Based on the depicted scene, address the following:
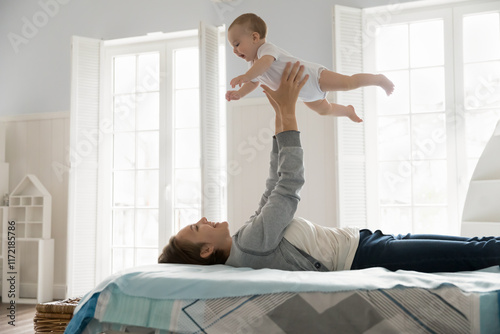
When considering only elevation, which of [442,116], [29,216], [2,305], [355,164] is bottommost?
[2,305]

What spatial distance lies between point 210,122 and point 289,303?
2739mm

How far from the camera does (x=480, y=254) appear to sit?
1.62 metres

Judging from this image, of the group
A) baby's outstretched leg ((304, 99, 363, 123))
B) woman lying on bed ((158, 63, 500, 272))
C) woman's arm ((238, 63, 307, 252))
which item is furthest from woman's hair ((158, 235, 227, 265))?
baby's outstretched leg ((304, 99, 363, 123))

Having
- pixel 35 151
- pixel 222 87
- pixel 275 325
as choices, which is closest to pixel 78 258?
pixel 35 151

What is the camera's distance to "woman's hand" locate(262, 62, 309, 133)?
181 centimetres

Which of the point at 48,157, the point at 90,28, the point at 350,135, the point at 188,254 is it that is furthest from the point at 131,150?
the point at 188,254

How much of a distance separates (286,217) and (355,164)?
1974mm

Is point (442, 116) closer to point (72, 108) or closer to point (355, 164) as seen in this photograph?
point (355, 164)

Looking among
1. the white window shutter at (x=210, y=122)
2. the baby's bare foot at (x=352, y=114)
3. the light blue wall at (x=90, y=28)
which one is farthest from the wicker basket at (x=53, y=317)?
the light blue wall at (x=90, y=28)

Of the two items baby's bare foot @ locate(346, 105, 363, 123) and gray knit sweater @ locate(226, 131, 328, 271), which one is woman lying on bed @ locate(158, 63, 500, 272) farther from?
baby's bare foot @ locate(346, 105, 363, 123)

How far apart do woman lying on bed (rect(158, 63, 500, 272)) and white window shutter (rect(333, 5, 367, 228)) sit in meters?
1.69

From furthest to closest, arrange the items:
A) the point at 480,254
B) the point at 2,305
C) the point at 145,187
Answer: the point at 145,187
the point at 2,305
the point at 480,254

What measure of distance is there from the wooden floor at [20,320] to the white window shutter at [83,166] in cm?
37

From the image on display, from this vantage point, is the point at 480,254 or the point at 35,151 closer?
the point at 480,254
